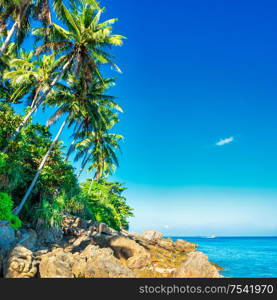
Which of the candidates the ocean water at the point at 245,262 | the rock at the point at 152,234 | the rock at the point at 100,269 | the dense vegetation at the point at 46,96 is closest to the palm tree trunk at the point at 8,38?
the dense vegetation at the point at 46,96

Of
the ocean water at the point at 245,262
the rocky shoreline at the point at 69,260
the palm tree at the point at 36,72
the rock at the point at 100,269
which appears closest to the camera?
the rocky shoreline at the point at 69,260

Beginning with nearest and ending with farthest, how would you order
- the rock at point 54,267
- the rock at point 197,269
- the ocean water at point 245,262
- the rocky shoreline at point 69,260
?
the rock at point 54,267, the rocky shoreline at point 69,260, the rock at point 197,269, the ocean water at point 245,262

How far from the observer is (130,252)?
1591cm

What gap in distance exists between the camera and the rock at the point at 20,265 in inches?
322

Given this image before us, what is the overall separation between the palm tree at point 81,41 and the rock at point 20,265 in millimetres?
9057

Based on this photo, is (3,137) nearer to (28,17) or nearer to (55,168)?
(55,168)

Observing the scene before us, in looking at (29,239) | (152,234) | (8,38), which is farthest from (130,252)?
(152,234)

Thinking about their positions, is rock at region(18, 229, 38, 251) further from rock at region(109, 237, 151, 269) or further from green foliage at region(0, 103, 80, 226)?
rock at region(109, 237, 151, 269)

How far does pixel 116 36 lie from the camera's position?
A: 15141mm

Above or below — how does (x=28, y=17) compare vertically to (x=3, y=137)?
above

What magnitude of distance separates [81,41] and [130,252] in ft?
47.5

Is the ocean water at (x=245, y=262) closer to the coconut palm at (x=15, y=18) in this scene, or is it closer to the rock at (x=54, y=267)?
the rock at (x=54, y=267)
